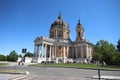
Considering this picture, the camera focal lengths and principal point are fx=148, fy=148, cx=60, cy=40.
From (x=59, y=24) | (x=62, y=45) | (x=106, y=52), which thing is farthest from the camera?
(x=59, y=24)

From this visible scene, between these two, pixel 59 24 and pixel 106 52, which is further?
pixel 59 24

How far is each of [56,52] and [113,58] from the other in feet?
130

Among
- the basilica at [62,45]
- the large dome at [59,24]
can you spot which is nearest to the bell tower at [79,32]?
the basilica at [62,45]

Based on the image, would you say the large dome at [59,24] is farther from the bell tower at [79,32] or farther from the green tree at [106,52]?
the green tree at [106,52]

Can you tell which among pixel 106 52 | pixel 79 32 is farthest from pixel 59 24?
pixel 106 52

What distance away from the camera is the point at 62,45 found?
91875 mm

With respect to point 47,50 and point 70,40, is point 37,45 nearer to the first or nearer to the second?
point 47,50

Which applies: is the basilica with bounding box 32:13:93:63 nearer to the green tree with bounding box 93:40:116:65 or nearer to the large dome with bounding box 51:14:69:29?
the large dome with bounding box 51:14:69:29

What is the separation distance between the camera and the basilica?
8403cm

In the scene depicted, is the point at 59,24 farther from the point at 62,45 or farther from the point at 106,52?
the point at 106,52

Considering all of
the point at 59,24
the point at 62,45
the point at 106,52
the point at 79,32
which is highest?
the point at 59,24

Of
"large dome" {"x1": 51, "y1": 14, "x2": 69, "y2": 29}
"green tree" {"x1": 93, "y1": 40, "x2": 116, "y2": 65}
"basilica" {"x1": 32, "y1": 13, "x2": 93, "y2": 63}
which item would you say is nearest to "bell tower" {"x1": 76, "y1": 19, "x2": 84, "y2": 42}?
"basilica" {"x1": 32, "y1": 13, "x2": 93, "y2": 63}

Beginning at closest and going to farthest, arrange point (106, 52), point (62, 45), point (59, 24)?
point (106, 52), point (62, 45), point (59, 24)

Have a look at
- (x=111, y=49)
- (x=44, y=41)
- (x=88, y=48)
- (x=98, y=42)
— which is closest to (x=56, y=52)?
Answer: (x=44, y=41)
